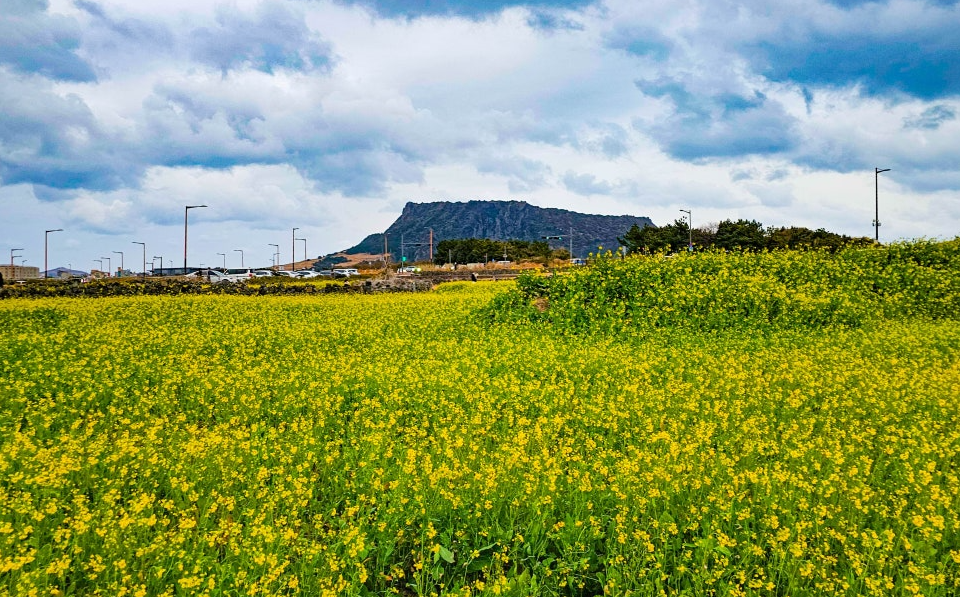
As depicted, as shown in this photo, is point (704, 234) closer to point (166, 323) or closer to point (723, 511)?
point (166, 323)

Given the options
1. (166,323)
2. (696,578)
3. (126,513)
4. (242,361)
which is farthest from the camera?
(166,323)

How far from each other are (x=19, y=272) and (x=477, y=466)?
3485 inches

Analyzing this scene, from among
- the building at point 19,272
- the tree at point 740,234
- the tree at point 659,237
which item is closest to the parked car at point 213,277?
the building at point 19,272

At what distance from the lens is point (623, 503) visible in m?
4.38

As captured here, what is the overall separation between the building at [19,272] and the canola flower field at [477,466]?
70.2m

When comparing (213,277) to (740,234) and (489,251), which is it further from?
(489,251)

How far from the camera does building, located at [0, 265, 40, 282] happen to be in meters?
65.9

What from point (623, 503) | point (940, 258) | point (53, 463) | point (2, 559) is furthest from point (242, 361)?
point (940, 258)

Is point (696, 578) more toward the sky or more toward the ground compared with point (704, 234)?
more toward the ground

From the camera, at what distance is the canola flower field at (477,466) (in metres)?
3.65

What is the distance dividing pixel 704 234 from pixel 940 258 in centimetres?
6053

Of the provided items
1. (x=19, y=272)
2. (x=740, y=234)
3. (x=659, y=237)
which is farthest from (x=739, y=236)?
(x=19, y=272)

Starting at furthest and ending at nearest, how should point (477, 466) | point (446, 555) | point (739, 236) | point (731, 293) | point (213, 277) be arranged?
point (739, 236), point (213, 277), point (731, 293), point (477, 466), point (446, 555)

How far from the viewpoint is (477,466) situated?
5043mm
